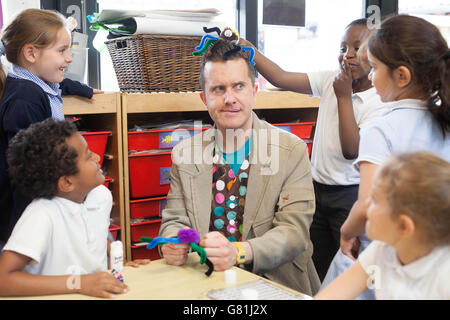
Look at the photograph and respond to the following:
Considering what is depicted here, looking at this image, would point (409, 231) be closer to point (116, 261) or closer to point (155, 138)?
point (116, 261)

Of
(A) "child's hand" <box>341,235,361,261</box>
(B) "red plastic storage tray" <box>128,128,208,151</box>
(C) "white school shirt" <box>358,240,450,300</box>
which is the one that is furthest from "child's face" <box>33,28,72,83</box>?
(C) "white school shirt" <box>358,240,450,300</box>

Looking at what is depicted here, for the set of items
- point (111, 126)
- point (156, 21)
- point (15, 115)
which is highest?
point (156, 21)

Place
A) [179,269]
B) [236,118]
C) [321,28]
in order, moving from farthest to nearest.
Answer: [321,28] < [236,118] < [179,269]

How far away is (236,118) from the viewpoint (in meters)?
1.50

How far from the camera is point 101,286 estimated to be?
98cm

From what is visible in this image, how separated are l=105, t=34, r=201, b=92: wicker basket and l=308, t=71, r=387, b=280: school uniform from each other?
0.61 meters

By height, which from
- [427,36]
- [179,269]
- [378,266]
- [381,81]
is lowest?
[179,269]

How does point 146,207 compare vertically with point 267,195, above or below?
below

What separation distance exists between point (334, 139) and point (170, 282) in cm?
101

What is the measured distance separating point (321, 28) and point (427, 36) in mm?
2062

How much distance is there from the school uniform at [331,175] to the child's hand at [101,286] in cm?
101

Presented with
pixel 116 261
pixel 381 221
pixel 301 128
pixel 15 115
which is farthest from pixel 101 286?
pixel 301 128
